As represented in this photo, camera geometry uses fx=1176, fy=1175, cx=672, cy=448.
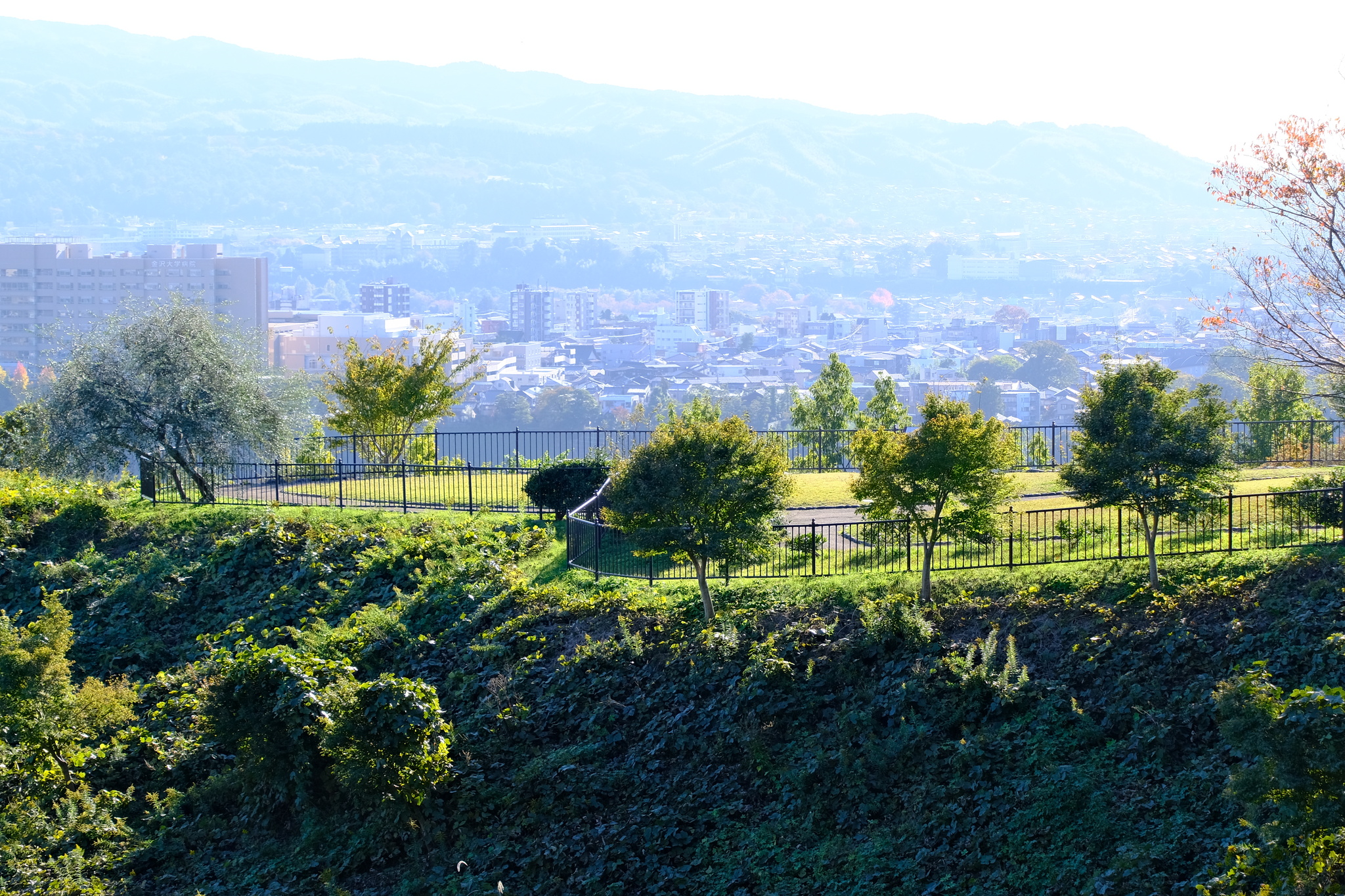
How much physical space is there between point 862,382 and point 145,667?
160m

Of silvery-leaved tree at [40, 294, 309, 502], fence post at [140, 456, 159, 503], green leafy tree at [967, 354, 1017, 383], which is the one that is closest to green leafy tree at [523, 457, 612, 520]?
silvery-leaved tree at [40, 294, 309, 502]

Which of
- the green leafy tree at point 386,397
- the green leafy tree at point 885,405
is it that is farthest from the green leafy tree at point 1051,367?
the green leafy tree at point 386,397

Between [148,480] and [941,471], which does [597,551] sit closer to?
[941,471]

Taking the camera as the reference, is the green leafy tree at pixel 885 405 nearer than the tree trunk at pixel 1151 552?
No

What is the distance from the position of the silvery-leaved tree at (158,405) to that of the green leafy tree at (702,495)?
1305 centimetres

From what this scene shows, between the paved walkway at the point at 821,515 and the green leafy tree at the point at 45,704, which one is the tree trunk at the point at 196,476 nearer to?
the green leafy tree at the point at 45,704

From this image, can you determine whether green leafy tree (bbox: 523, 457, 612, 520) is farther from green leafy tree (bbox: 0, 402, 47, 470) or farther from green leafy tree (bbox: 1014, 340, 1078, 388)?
green leafy tree (bbox: 1014, 340, 1078, 388)

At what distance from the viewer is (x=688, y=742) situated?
13102mm

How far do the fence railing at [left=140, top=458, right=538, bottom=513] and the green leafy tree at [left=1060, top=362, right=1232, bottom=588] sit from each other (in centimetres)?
1192

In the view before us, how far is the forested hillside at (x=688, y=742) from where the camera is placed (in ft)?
35.7

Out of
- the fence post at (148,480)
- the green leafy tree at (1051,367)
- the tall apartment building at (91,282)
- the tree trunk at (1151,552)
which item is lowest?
the tree trunk at (1151,552)

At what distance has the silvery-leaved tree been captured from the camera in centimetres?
2444

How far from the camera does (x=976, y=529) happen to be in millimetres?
14828

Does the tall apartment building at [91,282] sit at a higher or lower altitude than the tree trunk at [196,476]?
higher
